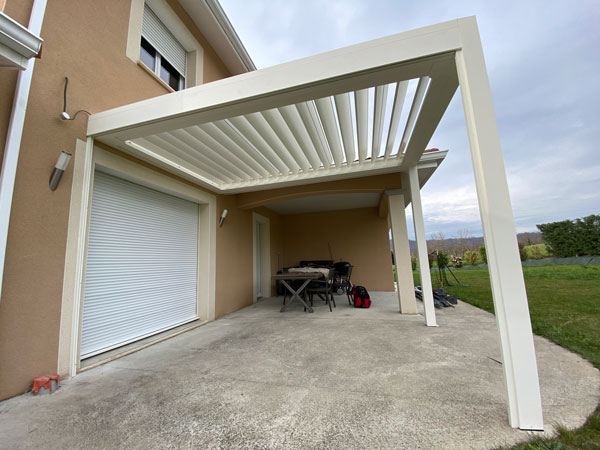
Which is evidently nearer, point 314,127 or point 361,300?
point 314,127

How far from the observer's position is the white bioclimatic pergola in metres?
1.49

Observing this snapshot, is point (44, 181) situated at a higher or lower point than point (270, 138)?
lower

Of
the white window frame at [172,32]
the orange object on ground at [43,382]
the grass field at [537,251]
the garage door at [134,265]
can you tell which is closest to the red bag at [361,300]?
the garage door at [134,265]

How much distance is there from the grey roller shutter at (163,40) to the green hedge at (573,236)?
1886 cm

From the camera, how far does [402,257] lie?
4.77 m

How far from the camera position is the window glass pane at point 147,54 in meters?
3.70

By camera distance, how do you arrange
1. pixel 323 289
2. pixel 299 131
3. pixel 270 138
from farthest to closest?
pixel 323 289 → pixel 270 138 → pixel 299 131

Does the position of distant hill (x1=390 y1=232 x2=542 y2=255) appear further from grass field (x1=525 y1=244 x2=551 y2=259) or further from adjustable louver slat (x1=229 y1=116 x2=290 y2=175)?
adjustable louver slat (x1=229 y1=116 x2=290 y2=175)

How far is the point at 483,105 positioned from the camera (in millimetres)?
1625

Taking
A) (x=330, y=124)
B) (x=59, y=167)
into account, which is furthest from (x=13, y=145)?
(x=330, y=124)

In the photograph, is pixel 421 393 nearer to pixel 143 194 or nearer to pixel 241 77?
pixel 241 77

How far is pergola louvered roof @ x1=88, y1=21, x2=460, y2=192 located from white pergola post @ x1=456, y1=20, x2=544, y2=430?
0.86 ft

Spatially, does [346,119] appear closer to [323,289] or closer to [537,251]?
[323,289]

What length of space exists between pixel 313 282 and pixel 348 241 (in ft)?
10.3
